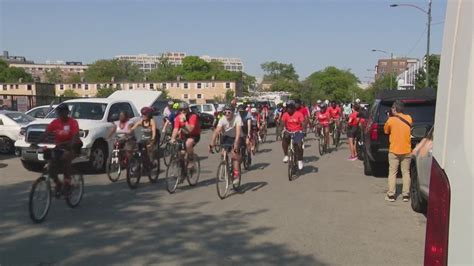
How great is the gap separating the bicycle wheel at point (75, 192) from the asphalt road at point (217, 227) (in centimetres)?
15

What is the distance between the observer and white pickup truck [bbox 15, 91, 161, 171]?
44.7 ft

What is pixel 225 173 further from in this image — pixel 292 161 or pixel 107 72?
pixel 107 72

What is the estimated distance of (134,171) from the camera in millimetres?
11406

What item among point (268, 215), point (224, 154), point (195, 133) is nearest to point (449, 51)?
point (268, 215)

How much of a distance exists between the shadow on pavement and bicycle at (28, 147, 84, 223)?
146mm

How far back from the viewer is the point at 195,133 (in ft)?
37.4

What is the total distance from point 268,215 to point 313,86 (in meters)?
143

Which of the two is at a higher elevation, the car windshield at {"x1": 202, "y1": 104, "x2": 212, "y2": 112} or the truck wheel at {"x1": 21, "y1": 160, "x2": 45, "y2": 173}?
the truck wheel at {"x1": 21, "y1": 160, "x2": 45, "y2": 173}

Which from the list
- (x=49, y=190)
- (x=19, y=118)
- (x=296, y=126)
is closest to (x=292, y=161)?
(x=296, y=126)

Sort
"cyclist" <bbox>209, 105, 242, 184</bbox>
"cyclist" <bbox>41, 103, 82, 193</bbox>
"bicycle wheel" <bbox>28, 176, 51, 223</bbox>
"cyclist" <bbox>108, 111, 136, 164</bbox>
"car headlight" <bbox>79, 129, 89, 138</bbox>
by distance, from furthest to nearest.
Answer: "car headlight" <bbox>79, 129, 89, 138</bbox> → "cyclist" <bbox>108, 111, 136, 164</bbox> → "cyclist" <bbox>209, 105, 242, 184</bbox> → "cyclist" <bbox>41, 103, 82, 193</bbox> → "bicycle wheel" <bbox>28, 176, 51, 223</bbox>

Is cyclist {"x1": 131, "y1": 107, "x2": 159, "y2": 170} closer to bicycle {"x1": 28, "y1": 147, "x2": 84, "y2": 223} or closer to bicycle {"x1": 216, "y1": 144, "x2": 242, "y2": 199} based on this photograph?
bicycle {"x1": 216, "y1": 144, "x2": 242, "y2": 199}

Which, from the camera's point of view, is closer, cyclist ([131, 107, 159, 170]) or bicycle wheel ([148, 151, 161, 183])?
bicycle wheel ([148, 151, 161, 183])

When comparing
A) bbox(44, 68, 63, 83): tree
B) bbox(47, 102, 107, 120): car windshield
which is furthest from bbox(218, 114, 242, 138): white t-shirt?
bbox(44, 68, 63, 83): tree

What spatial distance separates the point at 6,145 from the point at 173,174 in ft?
31.9
